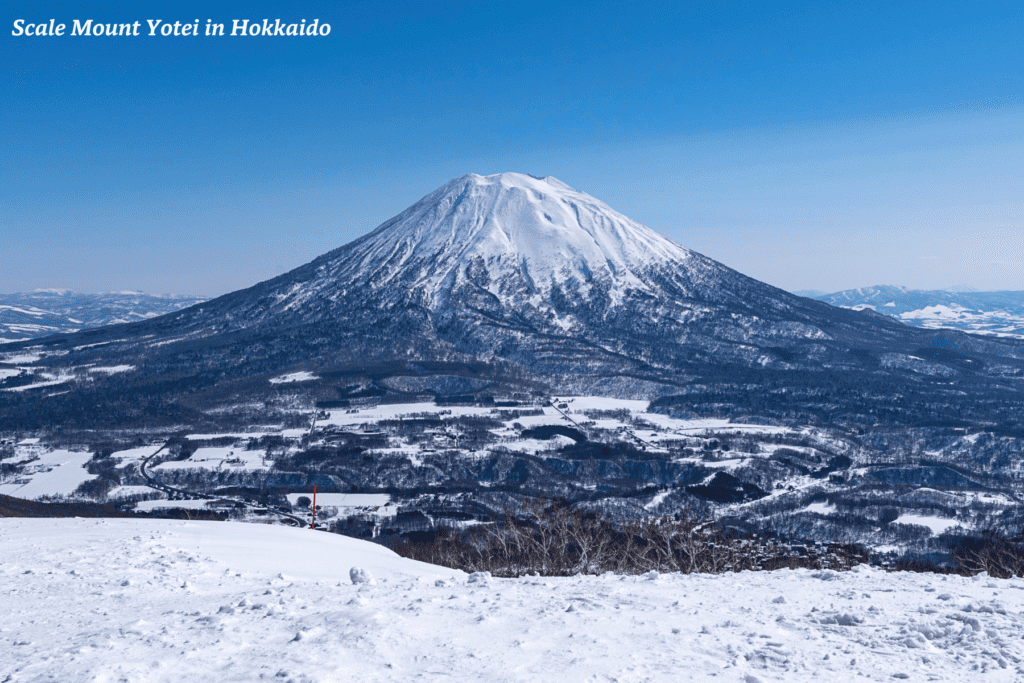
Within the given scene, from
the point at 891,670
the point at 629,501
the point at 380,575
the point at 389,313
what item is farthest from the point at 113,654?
the point at 389,313

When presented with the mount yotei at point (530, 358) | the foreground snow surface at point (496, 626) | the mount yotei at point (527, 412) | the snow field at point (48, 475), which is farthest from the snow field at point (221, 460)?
the foreground snow surface at point (496, 626)

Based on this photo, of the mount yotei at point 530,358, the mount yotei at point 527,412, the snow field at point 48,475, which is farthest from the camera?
the mount yotei at point 530,358

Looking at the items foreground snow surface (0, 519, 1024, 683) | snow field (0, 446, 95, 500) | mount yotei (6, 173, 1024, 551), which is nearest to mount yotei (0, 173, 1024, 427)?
mount yotei (6, 173, 1024, 551)

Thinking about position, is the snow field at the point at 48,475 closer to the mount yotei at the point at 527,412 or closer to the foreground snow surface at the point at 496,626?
the mount yotei at the point at 527,412

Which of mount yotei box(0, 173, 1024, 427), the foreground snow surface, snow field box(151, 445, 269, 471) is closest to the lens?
the foreground snow surface

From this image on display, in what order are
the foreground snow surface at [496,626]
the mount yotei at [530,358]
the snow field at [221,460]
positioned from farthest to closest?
the mount yotei at [530,358]
the snow field at [221,460]
the foreground snow surface at [496,626]

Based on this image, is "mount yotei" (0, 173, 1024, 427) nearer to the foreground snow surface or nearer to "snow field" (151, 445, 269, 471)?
Answer: "snow field" (151, 445, 269, 471)

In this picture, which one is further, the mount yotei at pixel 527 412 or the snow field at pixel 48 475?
the mount yotei at pixel 527 412
